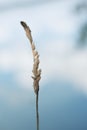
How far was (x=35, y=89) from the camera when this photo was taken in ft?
8.24

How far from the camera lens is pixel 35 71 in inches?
100

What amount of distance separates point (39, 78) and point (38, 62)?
0.31ft

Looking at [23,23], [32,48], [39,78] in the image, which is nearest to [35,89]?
[39,78]

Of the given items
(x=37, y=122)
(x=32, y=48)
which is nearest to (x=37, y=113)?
(x=37, y=122)

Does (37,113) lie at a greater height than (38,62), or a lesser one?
lesser

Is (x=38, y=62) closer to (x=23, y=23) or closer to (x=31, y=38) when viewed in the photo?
(x=31, y=38)

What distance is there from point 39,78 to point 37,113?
8.3 inches

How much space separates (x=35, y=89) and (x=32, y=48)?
0.86 feet

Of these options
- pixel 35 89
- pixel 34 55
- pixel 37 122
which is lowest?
pixel 37 122

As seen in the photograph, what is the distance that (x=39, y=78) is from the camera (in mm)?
2541

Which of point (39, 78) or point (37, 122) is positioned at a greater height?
point (39, 78)

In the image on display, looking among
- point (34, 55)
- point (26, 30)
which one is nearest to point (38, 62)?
point (34, 55)

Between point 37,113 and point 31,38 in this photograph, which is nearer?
point 37,113

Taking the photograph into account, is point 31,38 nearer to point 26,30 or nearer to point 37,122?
point 26,30
